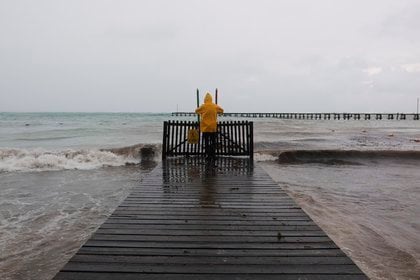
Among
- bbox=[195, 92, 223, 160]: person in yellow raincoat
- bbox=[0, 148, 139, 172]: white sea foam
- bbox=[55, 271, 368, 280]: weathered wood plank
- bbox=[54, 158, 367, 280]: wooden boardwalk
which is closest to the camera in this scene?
bbox=[55, 271, 368, 280]: weathered wood plank

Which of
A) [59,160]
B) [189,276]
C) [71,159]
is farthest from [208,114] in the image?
[71,159]

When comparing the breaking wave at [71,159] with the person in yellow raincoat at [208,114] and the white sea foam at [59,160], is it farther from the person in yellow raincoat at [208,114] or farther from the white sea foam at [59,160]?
the person in yellow raincoat at [208,114]

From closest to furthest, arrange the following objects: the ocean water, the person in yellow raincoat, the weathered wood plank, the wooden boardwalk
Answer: the weathered wood plank → the wooden boardwalk → the ocean water → the person in yellow raincoat

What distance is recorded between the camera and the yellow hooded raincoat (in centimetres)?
1012

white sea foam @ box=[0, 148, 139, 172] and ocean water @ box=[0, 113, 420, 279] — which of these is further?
white sea foam @ box=[0, 148, 139, 172]

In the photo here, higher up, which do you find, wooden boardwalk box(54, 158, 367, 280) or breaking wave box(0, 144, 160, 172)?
wooden boardwalk box(54, 158, 367, 280)

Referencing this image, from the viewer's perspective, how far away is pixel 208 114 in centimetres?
1014

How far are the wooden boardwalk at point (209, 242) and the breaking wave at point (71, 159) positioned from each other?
932 cm

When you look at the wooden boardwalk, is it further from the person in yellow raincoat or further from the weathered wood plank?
the person in yellow raincoat

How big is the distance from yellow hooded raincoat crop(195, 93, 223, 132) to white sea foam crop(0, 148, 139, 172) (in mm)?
6443

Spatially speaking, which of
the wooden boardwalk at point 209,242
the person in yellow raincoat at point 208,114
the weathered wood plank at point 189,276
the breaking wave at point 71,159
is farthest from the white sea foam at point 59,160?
the weathered wood plank at point 189,276

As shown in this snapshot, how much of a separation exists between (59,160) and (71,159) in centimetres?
64

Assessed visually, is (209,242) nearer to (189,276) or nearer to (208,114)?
(189,276)

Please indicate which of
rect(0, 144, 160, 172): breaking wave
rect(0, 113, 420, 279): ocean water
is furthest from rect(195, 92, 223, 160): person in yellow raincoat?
rect(0, 144, 160, 172): breaking wave
